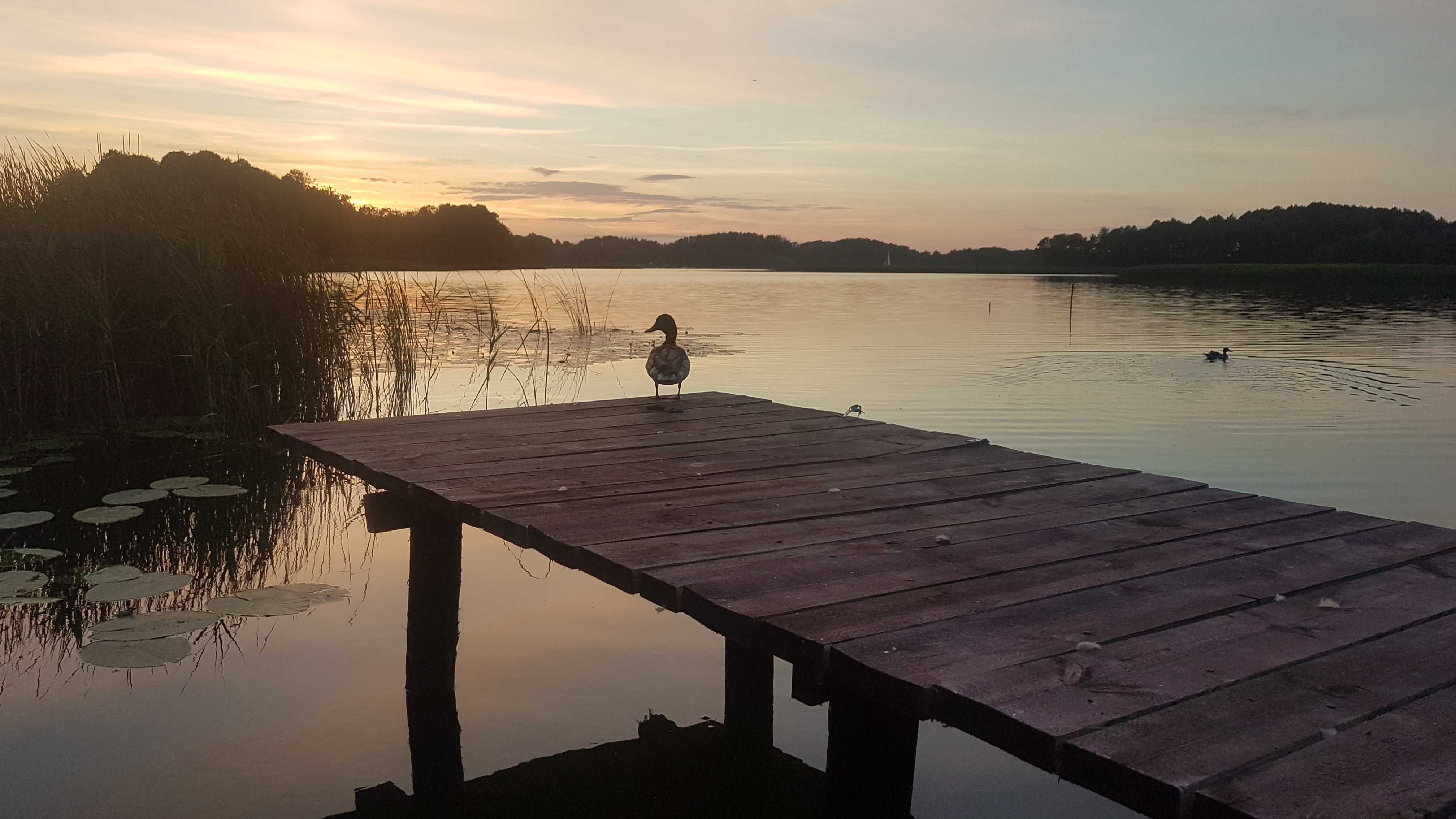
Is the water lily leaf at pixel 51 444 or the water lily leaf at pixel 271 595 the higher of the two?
the water lily leaf at pixel 51 444

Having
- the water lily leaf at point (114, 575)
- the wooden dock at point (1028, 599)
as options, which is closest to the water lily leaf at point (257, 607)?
the water lily leaf at point (114, 575)

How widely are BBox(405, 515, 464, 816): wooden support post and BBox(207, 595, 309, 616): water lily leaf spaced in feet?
1.54

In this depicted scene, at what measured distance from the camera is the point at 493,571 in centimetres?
554

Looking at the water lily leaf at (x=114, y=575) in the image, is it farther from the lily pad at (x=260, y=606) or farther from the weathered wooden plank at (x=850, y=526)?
the weathered wooden plank at (x=850, y=526)

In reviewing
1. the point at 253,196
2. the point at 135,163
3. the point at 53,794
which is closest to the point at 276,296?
the point at 253,196

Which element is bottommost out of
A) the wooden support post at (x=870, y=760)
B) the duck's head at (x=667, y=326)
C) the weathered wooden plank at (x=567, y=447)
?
the wooden support post at (x=870, y=760)

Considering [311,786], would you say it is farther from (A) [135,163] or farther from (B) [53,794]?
(A) [135,163]

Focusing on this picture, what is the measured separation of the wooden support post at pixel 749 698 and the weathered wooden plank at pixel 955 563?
115cm

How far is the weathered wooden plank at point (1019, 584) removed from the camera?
7.29ft

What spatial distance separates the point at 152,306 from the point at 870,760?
7492 mm

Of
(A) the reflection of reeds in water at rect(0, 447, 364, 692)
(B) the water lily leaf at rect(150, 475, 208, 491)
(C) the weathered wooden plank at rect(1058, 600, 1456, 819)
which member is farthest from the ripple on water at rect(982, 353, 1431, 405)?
(C) the weathered wooden plank at rect(1058, 600, 1456, 819)

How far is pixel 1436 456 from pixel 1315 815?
9.40 m

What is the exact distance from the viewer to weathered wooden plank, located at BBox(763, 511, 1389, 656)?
87.5 inches

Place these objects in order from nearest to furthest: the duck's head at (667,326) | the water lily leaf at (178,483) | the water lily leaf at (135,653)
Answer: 1. the water lily leaf at (135,653)
2. the duck's head at (667,326)
3. the water lily leaf at (178,483)
